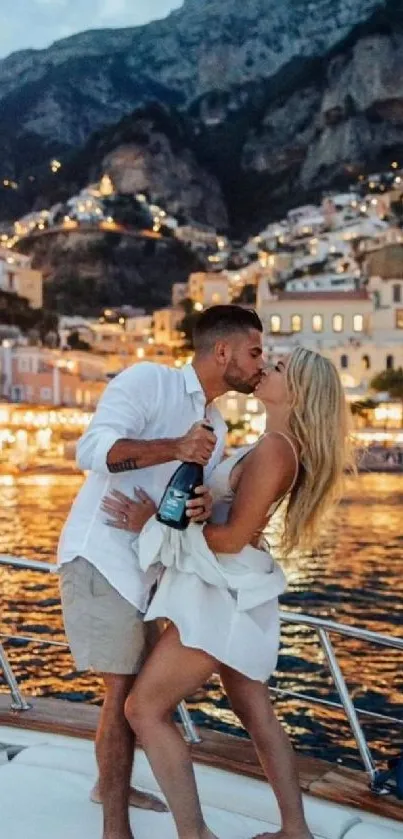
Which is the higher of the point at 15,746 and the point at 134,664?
the point at 134,664

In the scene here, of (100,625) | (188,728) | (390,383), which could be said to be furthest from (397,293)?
(100,625)

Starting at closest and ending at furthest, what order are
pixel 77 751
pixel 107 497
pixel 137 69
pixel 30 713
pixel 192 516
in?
pixel 192 516, pixel 107 497, pixel 77 751, pixel 30 713, pixel 137 69

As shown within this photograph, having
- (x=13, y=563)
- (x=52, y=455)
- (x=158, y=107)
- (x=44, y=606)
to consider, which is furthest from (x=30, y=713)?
(x=158, y=107)

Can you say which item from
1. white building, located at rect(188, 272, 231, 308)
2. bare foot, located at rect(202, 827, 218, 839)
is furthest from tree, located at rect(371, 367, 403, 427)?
bare foot, located at rect(202, 827, 218, 839)

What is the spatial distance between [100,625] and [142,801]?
54cm

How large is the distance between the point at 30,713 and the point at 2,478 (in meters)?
40.2

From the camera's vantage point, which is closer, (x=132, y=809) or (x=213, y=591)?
(x=213, y=591)

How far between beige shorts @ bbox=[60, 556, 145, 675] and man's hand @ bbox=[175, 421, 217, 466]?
310mm

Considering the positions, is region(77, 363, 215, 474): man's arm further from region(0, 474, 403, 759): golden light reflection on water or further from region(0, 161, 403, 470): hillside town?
region(0, 161, 403, 470): hillside town

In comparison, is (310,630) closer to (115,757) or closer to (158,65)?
(115,757)

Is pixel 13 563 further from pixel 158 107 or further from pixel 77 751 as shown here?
pixel 158 107

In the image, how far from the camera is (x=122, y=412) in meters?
2.02

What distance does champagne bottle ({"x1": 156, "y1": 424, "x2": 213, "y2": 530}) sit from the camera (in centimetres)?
191

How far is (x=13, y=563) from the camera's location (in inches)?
111
